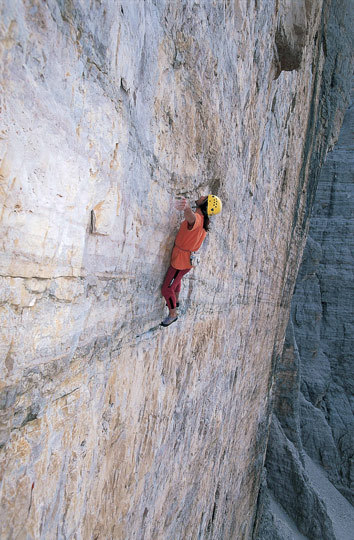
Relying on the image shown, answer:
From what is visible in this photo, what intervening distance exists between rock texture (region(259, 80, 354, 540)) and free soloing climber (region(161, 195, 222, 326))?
33.6ft

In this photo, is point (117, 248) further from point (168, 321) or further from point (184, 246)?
point (168, 321)

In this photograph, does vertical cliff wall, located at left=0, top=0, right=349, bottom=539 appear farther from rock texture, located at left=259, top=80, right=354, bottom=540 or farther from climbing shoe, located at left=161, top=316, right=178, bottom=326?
rock texture, located at left=259, top=80, right=354, bottom=540

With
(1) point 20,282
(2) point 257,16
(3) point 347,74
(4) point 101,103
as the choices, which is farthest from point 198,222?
(3) point 347,74

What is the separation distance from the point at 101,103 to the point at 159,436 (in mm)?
1914

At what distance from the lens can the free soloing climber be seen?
81.3 inches

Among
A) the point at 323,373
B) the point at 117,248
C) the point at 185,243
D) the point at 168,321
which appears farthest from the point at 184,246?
the point at 323,373

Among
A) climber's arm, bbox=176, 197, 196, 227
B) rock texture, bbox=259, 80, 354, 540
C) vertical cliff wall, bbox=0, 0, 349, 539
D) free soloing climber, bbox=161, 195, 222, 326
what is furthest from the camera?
rock texture, bbox=259, 80, 354, 540

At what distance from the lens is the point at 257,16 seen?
126 inches

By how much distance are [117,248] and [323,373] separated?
15.2m

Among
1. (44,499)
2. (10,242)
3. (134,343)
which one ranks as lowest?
(44,499)

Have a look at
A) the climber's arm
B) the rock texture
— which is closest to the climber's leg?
the climber's arm

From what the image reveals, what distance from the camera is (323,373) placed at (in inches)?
584

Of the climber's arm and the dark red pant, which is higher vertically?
the climber's arm

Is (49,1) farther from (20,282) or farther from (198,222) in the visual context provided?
(198,222)
